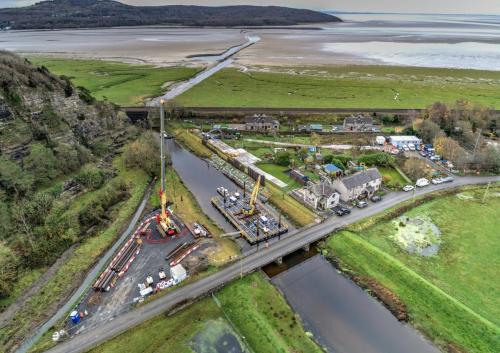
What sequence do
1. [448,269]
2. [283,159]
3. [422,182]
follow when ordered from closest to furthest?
[448,269]
[422,182]
[283,159]

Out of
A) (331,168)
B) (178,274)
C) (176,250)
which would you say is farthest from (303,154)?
(178,274)

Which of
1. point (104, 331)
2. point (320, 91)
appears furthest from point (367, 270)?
point (320, 91)

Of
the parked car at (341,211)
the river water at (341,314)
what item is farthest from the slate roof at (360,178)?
the river water at (341,314)

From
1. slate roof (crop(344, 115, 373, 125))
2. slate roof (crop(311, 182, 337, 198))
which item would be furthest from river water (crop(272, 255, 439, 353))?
slate roof (crop(344, 115, 373, 125))

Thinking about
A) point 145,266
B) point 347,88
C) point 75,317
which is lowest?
point 75,317

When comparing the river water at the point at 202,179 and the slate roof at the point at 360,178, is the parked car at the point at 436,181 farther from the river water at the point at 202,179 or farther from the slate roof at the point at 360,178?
the river water at the point at 202,179

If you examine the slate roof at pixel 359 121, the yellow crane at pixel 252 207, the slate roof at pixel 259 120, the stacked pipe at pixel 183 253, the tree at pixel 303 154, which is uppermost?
the slate roof at pixel 359 121

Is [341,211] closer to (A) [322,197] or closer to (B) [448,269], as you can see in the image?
(A) [322,197]

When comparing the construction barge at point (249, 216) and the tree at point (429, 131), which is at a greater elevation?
the tree at point (429, 131)
